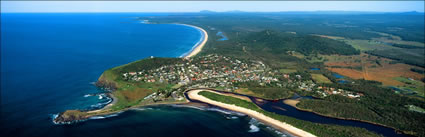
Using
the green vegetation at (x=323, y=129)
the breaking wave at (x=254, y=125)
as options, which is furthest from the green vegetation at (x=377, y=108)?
the breaking wave at (x=254, y=125)

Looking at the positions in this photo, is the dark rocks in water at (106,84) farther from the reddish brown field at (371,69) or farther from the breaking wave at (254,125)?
the reddish brown field at (371,69)

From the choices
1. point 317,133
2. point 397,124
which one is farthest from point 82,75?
point 397,124

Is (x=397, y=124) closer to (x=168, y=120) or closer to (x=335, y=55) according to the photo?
(x=168, y=120)

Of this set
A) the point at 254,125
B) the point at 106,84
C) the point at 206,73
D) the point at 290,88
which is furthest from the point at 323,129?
the point at 106,84

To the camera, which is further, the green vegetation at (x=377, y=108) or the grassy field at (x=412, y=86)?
the grassy field at (x=412, y=86)

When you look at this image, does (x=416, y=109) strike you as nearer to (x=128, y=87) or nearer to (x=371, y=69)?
(x=371, y=69)

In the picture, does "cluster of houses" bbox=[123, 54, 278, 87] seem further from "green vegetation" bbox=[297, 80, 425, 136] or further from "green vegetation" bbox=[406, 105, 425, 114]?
"green vegetation" bbox=[406, 105, 425, 114]
